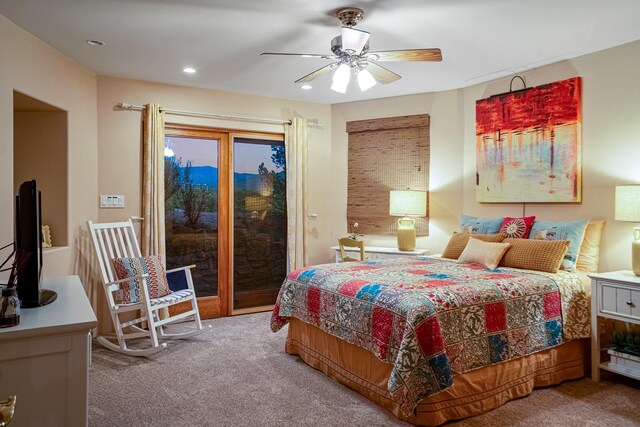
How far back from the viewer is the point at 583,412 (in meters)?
2.52

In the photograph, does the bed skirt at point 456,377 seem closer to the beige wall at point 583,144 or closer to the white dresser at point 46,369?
the beige wall at point 583,144

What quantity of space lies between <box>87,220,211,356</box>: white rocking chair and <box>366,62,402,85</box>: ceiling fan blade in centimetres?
240

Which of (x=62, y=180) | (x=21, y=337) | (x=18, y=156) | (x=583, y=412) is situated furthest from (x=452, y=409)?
(x=18, y=156)

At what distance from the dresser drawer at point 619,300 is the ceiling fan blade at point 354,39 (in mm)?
2263

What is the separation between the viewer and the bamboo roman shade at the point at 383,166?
4.87 meters

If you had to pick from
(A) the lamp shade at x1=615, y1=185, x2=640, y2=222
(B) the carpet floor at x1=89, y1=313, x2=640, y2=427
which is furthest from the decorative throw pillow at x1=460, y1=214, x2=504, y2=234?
(B) the carpet floor at x1=89, y1=313, x2=640, y2=427

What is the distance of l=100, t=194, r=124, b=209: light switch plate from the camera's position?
4.19 meters

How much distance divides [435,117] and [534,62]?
47.4 inches

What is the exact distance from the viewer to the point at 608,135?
3.43 meters

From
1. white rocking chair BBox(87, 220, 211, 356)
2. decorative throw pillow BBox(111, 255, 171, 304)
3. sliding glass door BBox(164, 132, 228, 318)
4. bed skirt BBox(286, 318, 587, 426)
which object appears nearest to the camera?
bed skirt BBox(286, 318, 587, 426)

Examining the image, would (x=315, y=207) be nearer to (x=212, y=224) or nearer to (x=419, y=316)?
(x=212, y=224)

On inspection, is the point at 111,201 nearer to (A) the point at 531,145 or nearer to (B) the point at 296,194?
(B) the point at 296,194

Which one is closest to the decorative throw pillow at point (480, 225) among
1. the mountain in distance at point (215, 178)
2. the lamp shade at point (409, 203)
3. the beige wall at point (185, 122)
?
the lamp shade at point (409, 203)

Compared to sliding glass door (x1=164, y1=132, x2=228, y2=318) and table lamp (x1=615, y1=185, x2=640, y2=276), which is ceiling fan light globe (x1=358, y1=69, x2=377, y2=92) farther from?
sliding glass door (x1=164, y1=132, x2=228, y2=318)
